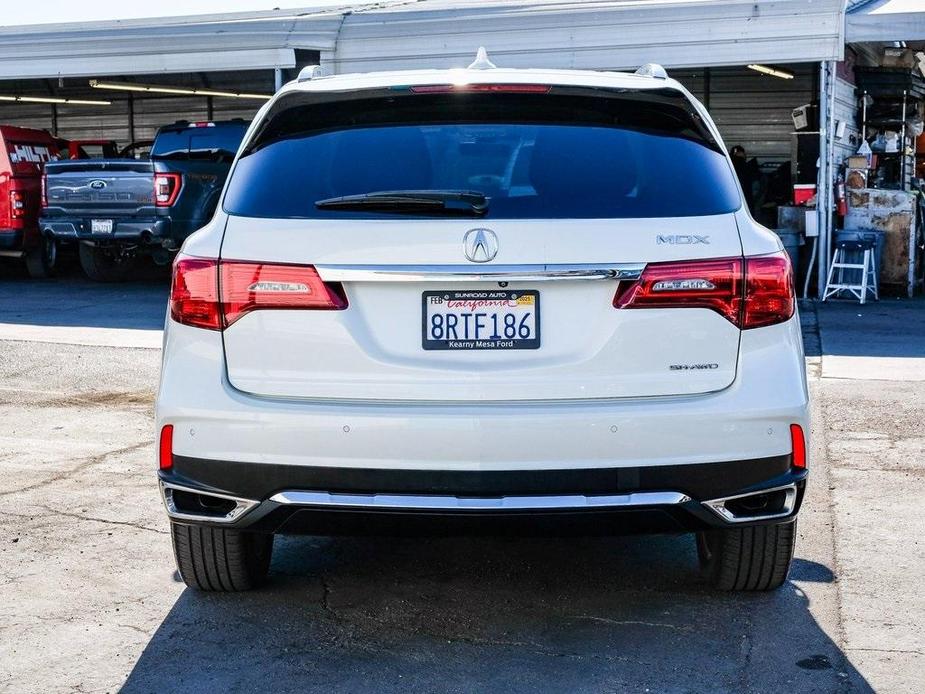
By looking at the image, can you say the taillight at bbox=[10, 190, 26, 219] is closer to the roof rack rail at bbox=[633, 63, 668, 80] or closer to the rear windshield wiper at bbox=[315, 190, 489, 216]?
the roof rack rail at bbox=[633, 63, 668, 80]

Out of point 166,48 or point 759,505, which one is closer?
point 759,505

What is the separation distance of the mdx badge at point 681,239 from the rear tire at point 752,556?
1.04m

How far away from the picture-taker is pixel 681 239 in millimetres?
3982

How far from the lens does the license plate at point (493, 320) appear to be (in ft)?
12.8

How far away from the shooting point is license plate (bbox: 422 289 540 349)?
391cm

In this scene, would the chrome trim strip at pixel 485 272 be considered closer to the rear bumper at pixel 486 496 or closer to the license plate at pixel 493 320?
the license plate at pixel 493 320

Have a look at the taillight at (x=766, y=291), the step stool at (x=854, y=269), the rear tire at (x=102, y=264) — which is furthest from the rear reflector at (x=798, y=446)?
the rear tire at (x=102, y=264)

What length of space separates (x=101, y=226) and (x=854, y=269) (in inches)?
357

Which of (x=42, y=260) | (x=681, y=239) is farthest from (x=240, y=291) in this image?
(x=42, y=260)

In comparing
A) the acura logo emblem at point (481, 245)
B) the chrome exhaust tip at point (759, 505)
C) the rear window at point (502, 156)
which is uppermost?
the rear window at point (502, 156)

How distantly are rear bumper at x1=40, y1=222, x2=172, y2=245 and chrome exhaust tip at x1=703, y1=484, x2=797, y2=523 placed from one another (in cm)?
1302

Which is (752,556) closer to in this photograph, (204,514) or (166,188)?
(204,514)

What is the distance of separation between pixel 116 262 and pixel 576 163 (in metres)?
15.6

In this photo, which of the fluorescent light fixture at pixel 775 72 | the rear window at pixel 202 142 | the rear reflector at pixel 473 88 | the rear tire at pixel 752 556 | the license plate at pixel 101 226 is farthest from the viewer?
the fluorescent light fixture at pixel 775 72
